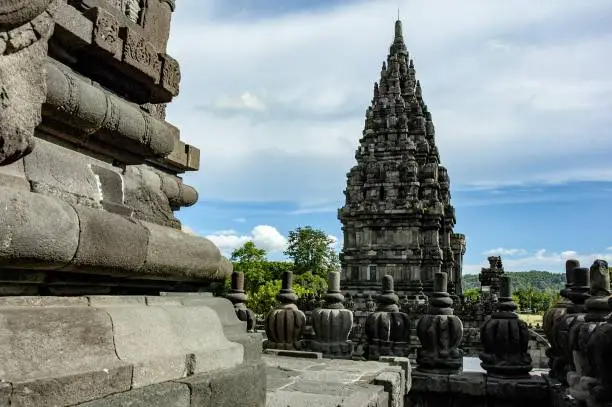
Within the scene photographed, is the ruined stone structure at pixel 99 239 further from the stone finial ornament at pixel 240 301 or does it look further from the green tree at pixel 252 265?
the green tree at pixel 252 265

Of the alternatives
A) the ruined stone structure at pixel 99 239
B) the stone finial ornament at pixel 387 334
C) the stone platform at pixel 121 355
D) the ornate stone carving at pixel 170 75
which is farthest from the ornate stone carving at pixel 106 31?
the stone finial ornament at pixel 387 334

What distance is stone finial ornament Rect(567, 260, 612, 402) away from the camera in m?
4.48

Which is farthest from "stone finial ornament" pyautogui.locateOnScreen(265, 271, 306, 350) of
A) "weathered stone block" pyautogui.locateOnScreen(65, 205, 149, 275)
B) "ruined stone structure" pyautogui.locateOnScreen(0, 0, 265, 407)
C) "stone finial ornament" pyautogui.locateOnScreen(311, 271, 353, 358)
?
"weathered stone block" pyautogui.locateOnScreen(65, 205, 149, 275)

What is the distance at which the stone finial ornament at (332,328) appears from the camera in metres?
8.17

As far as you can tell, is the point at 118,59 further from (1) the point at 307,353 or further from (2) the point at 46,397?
(1) the point at 307,353

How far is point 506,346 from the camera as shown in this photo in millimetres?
6992

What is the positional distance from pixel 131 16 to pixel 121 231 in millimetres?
1704

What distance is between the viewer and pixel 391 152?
32656 millimetres

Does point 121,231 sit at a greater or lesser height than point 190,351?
greater

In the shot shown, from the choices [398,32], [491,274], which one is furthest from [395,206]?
[398,32]

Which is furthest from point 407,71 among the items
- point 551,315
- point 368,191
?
point 551,315

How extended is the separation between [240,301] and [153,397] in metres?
6.49

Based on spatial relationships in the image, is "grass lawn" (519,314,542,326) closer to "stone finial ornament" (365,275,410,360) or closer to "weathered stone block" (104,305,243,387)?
"stone finial ornament" (365,275,410,360)

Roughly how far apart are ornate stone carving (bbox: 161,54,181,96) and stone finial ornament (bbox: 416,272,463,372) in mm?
4906
